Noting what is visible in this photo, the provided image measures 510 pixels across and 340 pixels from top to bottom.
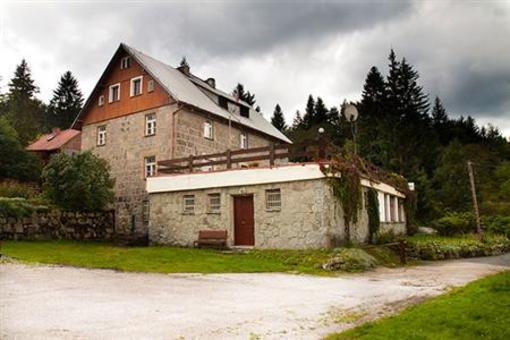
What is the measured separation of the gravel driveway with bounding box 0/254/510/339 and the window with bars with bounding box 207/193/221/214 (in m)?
6.87

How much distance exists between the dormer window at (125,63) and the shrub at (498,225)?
1128 inches

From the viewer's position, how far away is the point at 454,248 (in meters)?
21.9

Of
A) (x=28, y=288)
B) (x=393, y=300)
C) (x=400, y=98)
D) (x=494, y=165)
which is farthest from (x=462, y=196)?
(x=28, y=288)

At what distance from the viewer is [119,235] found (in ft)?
83.8

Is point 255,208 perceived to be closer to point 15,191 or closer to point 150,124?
point 150,124

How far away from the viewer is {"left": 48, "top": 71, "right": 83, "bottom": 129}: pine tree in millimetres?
72938

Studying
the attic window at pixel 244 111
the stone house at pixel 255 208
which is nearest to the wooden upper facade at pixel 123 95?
the stone house at pixel 255 208

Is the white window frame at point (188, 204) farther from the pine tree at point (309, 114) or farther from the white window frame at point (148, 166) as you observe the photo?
the pine tree at point (309, 114)

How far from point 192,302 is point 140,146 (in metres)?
19.7

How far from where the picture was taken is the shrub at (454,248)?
66.3 feet

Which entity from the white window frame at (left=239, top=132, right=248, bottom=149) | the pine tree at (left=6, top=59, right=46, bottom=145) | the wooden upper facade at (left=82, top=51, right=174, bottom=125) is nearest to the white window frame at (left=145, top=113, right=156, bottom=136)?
the wooden upper facade at (left=82, top=51, right=174, bottom=125)

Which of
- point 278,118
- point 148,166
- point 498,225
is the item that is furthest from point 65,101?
point 498,225

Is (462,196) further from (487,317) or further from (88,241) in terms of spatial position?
(487,317)

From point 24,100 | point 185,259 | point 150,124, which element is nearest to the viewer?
point 185,259
